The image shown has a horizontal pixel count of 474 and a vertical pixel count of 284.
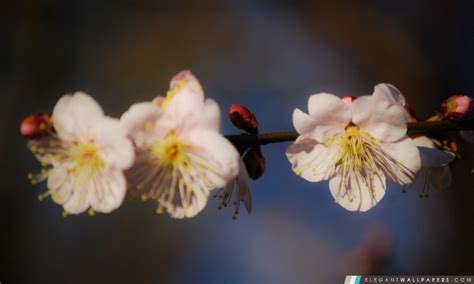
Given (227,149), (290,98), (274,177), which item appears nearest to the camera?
(227,149)

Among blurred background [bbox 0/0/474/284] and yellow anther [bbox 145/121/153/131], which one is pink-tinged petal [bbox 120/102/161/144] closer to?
yellow anther [bbox 145/121/153/131]

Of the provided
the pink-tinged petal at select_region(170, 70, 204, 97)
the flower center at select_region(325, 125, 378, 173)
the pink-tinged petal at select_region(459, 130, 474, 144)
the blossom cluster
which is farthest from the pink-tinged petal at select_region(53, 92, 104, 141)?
the pink-tinged petal at select_region(459, 130, 474, 144)

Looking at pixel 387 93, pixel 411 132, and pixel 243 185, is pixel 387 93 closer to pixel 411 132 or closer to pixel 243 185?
pixel 411 132

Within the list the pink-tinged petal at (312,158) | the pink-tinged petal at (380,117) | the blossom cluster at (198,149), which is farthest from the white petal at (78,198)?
the pink-tinged petal at (380,117)

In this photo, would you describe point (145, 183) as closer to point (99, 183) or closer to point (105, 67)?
point (99, 183)

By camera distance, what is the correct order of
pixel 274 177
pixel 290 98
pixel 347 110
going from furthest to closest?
pixel 290 98
pixel 274 177
pixel 347 110

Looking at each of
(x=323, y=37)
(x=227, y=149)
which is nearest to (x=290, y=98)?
(x=323, y=37)

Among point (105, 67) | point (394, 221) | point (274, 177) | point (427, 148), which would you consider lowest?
point (394, 221)
